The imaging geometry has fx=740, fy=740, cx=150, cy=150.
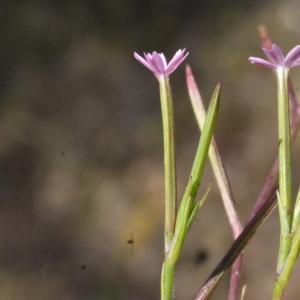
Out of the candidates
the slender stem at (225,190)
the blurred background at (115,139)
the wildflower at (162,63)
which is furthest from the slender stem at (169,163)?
the blurred background at (115,139)

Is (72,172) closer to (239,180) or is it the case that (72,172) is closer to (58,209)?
(58,209)

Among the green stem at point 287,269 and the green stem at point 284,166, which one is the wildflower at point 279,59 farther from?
the green stem at point 287,269

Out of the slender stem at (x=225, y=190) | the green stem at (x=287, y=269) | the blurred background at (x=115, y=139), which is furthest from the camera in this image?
the blurred background at (x=115, y=139)

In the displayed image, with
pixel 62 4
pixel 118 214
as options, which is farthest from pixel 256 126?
pixel 62 4

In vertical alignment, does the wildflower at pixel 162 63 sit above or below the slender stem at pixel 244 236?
above

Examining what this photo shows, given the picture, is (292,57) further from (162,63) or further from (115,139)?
(115,139)

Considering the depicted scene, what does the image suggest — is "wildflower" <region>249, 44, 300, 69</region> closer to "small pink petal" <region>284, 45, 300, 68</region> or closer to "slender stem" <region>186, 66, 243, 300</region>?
"small pink petal" <region>284, 45, 300, 68</region>
